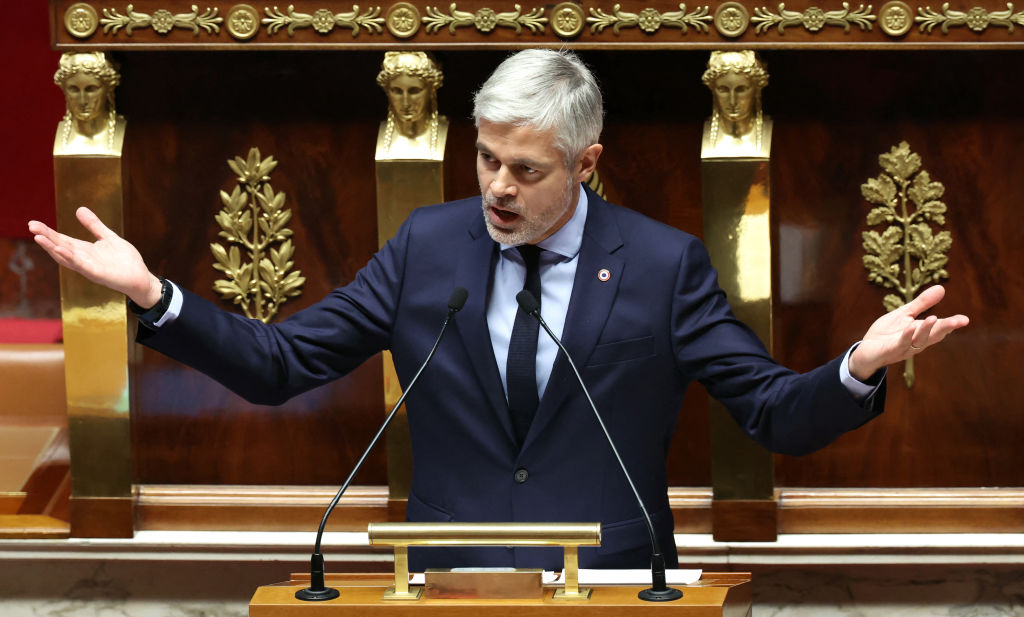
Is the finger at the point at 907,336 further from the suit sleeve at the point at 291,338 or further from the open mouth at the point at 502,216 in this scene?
the suit sleeve at the point at 291,338

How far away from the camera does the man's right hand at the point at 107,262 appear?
1.77 m

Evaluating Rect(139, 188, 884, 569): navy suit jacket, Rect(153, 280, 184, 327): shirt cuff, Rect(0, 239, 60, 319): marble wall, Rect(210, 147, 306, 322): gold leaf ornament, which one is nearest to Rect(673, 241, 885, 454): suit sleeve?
Rect(139, 188, 884, 569): navy suit jacket

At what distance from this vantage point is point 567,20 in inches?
105

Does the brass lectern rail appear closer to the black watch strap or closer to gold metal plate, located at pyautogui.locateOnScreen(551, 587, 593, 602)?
gold metal plate, located at pyautogui.locateOnScreen(551, 587, 593, 602)

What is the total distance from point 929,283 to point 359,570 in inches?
50.7

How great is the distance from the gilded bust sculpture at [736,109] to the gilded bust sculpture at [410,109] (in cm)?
52

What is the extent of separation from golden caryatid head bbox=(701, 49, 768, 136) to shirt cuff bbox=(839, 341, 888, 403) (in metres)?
0.98

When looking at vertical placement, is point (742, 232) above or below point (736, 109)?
below

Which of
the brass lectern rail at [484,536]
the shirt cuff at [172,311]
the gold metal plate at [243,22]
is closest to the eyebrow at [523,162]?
the shirt cuff at [172,311]

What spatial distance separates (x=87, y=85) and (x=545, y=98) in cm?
123

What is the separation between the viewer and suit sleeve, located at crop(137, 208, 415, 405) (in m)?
1.90

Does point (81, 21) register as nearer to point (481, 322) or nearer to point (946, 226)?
point (481, 322)

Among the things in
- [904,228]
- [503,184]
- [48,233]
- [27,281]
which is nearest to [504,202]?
[503,184]

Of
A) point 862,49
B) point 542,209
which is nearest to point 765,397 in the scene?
point 542,209
